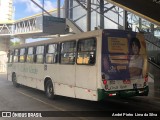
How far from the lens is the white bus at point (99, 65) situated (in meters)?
10.2

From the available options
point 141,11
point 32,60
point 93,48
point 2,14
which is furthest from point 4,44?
point 93,48

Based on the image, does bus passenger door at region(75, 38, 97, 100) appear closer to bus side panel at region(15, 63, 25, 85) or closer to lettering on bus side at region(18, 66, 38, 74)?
lettering on bus side at region(18, 66, 38, 74)

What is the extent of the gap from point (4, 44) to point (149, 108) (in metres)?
88.8

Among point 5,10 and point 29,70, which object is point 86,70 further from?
point 5,10

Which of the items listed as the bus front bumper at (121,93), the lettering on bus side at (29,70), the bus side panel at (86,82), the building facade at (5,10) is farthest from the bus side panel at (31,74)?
the building facade at (5,10)

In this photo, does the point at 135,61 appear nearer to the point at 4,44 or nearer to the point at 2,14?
the point at 4,44

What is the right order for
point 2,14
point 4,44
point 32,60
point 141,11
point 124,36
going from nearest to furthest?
point 124,36
point 32,60
point 141,11
point 4,44
point 2,14

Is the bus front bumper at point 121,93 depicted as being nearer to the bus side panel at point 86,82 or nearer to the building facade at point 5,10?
the bus side panel at point 86,82

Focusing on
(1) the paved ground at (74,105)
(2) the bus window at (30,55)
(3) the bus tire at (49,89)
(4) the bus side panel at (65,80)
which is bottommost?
(1) the paved ground at (74,105)

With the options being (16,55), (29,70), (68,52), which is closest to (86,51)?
(68,52)

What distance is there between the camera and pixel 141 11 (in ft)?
83.3

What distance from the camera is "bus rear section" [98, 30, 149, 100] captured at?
10164 mm

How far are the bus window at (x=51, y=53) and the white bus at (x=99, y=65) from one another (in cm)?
5

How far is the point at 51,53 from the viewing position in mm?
13656
